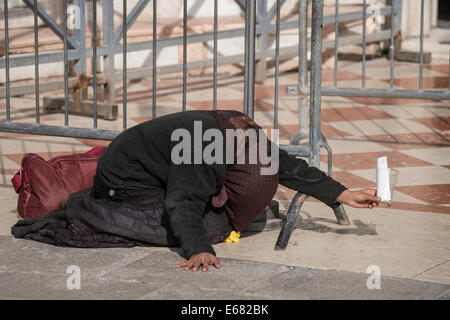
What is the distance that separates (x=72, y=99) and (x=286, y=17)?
8.50 ft

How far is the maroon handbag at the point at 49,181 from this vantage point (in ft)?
13.2

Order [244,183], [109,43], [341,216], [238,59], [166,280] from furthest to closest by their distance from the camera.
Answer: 1. [238,59]
2. [109,43]
3. [341,216]
4. [244,183]
5. [166,280]

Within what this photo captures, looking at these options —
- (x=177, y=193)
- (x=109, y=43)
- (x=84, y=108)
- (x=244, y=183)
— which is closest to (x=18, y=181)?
(x=177, y=193)

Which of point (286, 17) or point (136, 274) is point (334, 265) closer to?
point (136, 274)

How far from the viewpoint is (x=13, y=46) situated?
684 centimetres

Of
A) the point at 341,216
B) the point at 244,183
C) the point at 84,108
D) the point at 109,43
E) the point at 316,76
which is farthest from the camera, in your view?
the point at 109,43

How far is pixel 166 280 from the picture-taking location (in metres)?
3.35

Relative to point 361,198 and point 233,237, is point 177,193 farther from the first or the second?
point 361,198

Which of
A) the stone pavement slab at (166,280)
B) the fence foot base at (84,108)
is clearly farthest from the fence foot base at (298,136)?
the stone pavement slab at (166,280)

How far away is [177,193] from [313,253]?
0.60 metres

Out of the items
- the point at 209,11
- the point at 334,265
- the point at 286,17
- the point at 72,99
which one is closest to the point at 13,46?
the point at 72,99

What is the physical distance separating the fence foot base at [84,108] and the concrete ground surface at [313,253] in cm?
65

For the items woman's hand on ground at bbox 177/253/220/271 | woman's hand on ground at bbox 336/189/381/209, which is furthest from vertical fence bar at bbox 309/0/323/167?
woman's hand on ground at bbox 177/253/220/271

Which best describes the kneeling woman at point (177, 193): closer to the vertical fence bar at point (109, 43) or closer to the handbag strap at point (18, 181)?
the handbag strap at point (18, 181)
